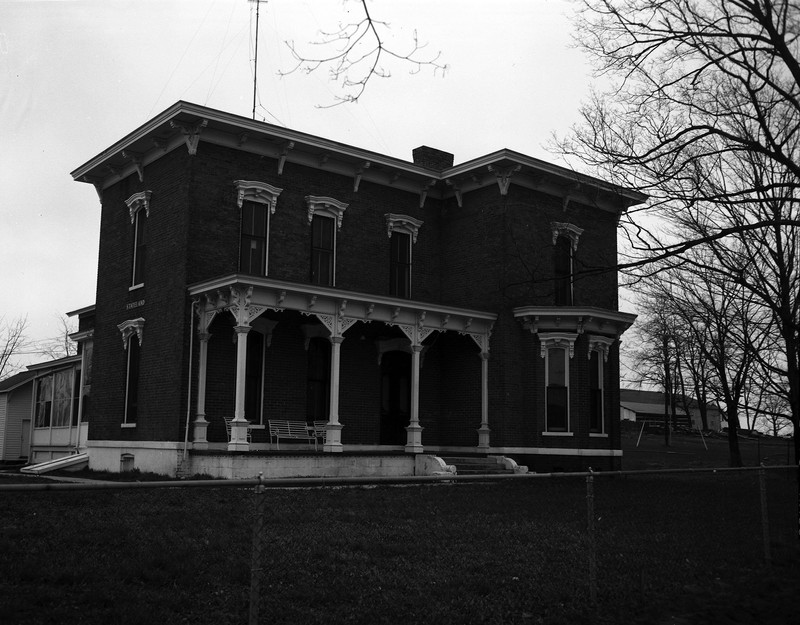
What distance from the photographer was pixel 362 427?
24.1 metres

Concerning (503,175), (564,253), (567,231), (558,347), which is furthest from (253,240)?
(567,231)

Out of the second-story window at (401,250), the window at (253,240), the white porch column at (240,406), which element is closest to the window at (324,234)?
the window at (253,240)

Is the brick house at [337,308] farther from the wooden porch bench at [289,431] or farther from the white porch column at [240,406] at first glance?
the wooden porch bench at [289,431]

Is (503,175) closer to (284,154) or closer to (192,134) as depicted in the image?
(284,154)

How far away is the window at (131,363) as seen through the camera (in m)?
23.1

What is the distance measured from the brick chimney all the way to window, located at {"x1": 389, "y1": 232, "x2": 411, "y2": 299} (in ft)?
8.22

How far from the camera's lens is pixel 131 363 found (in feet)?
77.4

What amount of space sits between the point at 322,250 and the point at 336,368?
12.5 ft

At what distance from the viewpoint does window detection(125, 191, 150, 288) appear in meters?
23.7

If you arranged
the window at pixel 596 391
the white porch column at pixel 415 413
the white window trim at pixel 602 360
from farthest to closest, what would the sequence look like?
the window at pixel 596 391 < the white window trim at pixel 602 360 < the white porch column at pixel 415 413

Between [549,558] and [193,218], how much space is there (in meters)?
14.1

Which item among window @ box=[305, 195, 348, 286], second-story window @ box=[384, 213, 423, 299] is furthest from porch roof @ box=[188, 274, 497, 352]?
second-story window @ box=[384, 213, 423, 299]

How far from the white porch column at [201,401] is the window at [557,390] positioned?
988 centimetres

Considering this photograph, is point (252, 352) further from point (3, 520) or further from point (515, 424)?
point (3, 520)
